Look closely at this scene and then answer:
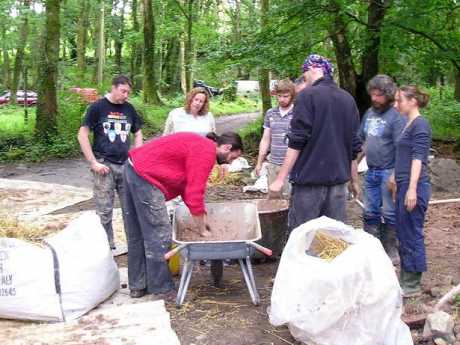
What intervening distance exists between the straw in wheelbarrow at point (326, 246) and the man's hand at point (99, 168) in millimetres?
2169

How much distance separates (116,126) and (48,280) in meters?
1.67

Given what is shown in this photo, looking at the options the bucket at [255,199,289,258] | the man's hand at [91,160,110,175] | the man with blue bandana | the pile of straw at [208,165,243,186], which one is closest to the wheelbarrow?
the bucket at [255,199,289,258]

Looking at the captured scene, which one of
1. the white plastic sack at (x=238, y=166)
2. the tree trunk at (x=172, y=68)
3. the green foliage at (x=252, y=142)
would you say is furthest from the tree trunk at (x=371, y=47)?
the tree trunk at (x=172, y=68)

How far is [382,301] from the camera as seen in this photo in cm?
303

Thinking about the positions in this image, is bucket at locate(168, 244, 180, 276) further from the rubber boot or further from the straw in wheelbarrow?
the straw in wheelbarrow

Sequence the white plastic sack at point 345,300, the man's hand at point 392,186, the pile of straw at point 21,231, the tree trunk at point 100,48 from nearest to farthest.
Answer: the white plastic sack at point 345,300 → the man's hand at point 392,186 → the pile of straw at point 21,231 → the tree trunk at point 100,48

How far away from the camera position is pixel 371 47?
9.44 meters

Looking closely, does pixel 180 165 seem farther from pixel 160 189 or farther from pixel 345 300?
pixel 345 300

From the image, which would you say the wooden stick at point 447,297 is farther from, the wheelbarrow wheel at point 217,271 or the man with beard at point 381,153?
the wheelbarrow wheel at point 217,271

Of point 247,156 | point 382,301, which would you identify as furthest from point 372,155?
point 247,156

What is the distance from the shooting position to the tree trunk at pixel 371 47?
8977mm

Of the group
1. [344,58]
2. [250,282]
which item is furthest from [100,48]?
[250,282]

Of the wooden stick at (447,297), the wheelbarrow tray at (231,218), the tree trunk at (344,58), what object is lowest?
the wooden stick at (447,297)

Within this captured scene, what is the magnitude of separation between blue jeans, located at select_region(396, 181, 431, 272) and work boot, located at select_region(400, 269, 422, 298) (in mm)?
62
